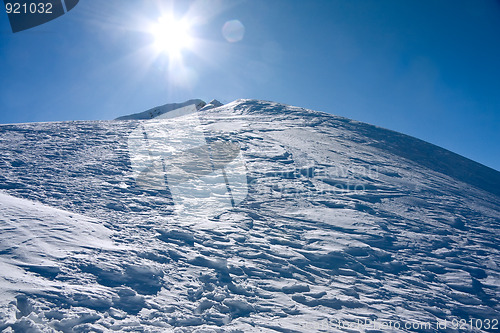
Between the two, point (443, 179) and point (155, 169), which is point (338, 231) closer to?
point (155, 169)

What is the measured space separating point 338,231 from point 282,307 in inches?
72.7

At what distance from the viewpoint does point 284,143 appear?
812 centimetres

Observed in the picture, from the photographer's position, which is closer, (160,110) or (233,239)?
(233,239)

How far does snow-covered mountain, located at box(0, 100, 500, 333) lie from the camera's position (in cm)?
254

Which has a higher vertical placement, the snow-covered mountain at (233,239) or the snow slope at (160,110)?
the snow slope at (160,110)

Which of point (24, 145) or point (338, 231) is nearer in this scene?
point (338, 231)

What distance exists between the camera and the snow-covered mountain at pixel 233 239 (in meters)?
2.54

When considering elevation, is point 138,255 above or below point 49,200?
below

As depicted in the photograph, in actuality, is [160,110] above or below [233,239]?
above

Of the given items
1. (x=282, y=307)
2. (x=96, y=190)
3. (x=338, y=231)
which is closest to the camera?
(x=282, y=307)

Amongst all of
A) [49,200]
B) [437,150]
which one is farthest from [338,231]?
[437,150]

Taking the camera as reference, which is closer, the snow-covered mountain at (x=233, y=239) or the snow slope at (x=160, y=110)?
the snow-covered mountain at (x=233, y=239)

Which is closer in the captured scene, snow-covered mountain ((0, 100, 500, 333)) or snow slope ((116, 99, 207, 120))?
snow-covered mountain ((0, 100, 500, 333))

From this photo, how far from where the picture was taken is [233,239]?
385 cm
